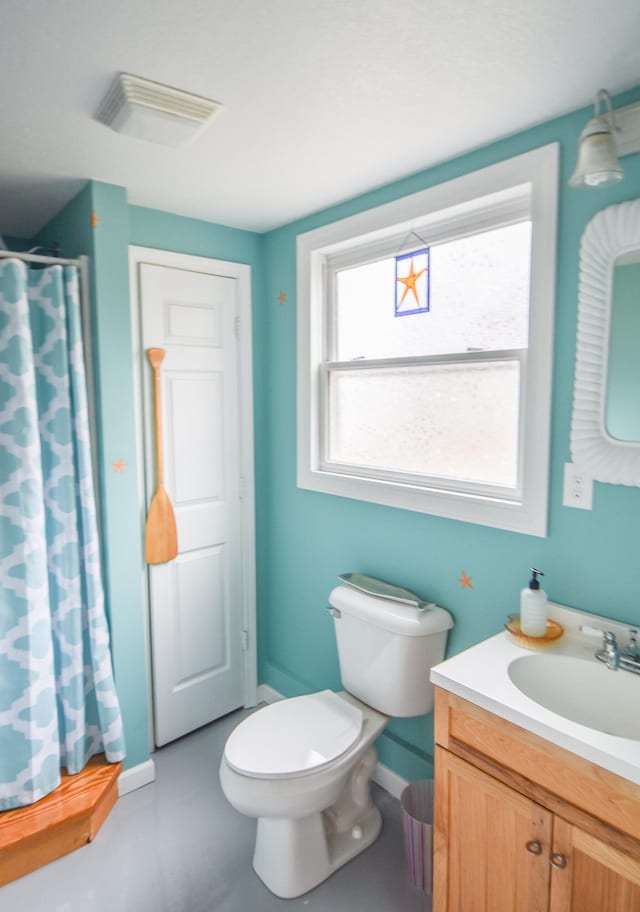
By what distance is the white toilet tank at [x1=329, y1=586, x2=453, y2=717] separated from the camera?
5.73 feet

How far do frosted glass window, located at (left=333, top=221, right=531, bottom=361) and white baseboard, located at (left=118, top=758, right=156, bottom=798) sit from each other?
185cm

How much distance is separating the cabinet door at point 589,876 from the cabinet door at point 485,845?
26 millimetres

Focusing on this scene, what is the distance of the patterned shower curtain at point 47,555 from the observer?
71.3 inches

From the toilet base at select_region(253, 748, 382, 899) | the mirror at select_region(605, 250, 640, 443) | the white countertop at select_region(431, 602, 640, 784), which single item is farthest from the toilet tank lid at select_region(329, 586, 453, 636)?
the mirror at select_region(605, 250, 640, 443)

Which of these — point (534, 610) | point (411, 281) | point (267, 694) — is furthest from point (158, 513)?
point (534, 610)

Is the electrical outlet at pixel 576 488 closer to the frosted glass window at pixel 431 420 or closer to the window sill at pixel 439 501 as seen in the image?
the window sill at pixel 439 501

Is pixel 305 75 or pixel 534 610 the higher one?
pixel 305 75

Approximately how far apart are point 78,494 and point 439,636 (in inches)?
53.3

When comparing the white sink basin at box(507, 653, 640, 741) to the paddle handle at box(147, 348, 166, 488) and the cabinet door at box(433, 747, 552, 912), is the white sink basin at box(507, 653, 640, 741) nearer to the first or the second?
the cabinet door at box(433, 747, 552, 912)

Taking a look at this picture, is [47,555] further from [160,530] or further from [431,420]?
[431,420]

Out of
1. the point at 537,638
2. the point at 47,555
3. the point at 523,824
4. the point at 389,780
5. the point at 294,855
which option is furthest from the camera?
the point at 389,780

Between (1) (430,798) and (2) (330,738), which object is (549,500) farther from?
(1) (430,798)

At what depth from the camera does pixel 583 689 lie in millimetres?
1361

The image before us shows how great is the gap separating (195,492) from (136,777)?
3.77ft
